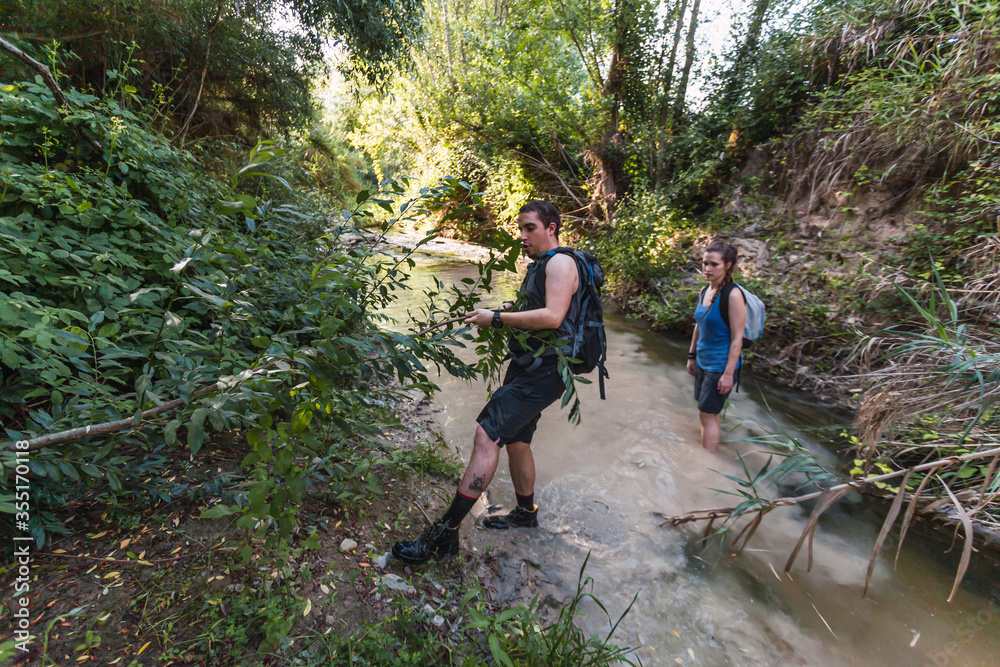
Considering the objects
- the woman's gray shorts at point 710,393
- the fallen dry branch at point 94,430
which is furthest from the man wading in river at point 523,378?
the woman's gray shorts at point 710,393

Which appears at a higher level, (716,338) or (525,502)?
(716,338)

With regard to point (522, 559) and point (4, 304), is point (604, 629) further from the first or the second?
point (4, 304)

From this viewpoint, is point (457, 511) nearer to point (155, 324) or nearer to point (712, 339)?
point (155, 324)

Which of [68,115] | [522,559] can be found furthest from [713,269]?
[68,115]

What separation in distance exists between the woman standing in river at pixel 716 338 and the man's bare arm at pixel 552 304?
1643mm

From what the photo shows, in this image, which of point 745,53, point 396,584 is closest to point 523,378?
point 396,584

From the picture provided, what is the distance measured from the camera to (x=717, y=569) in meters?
2.72

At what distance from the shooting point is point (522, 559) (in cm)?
264

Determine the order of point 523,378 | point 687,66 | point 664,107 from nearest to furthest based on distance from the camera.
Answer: point 523,378
point 687,66
point 664,107

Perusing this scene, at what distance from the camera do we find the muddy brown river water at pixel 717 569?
2.24 meters

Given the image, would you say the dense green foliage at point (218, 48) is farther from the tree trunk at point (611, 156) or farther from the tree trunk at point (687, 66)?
the tree trunk at point (687, 66)

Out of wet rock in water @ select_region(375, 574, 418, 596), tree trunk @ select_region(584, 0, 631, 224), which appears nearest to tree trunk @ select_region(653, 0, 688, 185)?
tree trunk @ select_region(584, 0, 631, 224)

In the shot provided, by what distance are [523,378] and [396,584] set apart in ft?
4.25

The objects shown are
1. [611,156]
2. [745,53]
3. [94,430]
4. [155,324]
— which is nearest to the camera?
[94,430]
